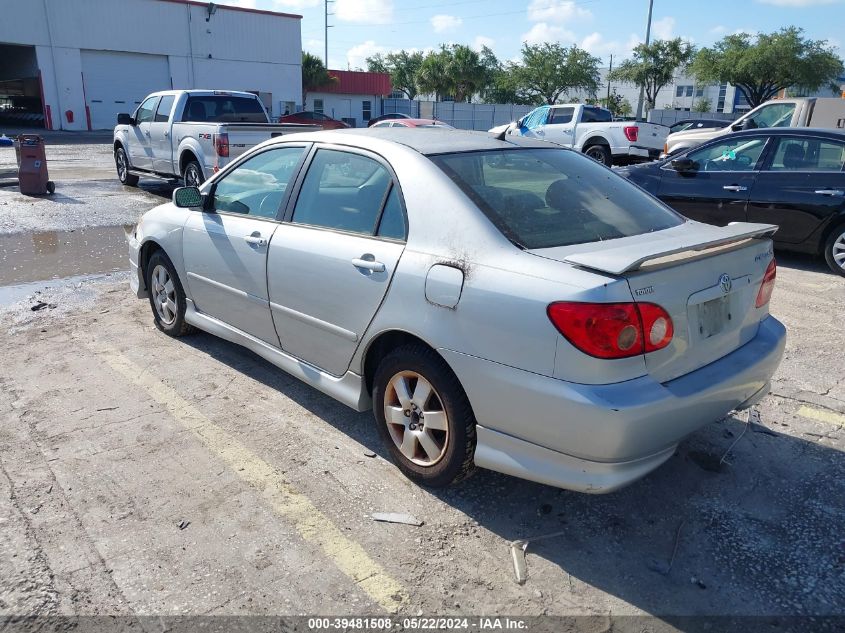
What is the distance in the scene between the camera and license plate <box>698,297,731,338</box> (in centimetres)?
295

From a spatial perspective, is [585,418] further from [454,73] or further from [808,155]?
[454,73]

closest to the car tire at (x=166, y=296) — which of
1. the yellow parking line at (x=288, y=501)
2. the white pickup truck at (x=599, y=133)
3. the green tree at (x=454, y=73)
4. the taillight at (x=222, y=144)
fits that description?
the yellow parking line at (x=288, y=501)

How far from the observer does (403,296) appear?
3.18m

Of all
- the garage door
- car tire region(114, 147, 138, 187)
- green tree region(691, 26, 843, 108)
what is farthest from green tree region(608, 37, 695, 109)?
car tire region(114, 147, 138, 187)

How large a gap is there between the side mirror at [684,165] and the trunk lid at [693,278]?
5.50m

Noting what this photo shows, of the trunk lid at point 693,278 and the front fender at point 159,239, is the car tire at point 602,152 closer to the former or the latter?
the front fender at point 159,239

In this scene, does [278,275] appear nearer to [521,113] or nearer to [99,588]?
[99,588]

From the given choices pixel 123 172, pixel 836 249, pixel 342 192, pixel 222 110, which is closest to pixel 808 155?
pixel 836 249

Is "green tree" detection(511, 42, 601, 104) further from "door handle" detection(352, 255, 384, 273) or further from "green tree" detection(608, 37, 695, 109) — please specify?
"door handle" detection(352, 255, 384, 273)

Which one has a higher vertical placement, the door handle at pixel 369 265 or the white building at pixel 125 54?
the white building at pixel 125 54

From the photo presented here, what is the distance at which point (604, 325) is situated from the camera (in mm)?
2604

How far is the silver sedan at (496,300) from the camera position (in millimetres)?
2670

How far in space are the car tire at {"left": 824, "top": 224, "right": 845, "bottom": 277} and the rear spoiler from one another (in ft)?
15.9

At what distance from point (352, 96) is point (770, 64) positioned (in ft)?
108
